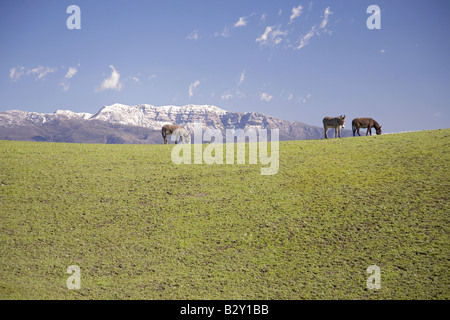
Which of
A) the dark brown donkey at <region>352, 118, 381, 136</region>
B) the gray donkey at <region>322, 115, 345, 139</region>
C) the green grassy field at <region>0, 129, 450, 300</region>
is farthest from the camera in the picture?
the dark brown donkey at <region>352, 118, 381, 136</region>

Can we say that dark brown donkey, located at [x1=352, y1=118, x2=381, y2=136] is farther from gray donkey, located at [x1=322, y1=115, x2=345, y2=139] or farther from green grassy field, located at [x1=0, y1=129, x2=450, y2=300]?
green grassy field, located at [x1=0, y1=129, x2=450, y2=300]

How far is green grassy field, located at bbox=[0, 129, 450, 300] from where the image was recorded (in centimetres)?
1484

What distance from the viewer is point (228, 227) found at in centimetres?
1961

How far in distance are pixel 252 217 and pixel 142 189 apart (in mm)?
8912

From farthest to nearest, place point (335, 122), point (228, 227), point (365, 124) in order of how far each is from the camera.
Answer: point (365, 124)
point (335, 122)
point (228, 227)

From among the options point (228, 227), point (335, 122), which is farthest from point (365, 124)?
point (228, 227)

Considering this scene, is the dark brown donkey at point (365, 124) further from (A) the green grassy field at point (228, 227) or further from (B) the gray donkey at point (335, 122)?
(A) the green grassy field at point (228, 227)

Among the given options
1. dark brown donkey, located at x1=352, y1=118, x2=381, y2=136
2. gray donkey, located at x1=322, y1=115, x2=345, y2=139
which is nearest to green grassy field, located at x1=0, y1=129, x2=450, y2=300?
gray donkey, located at x1=322, y1=115, x2=345, y2=139

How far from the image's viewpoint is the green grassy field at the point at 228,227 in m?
14.8

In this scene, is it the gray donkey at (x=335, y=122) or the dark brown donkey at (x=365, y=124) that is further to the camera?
the dark brown donkey at (x=365, y=124)

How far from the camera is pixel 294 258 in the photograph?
658 inches

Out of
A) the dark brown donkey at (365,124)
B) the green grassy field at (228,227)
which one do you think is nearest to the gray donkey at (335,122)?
the dark brown donkey at (365,124)

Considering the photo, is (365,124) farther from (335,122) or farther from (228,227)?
(228,227)

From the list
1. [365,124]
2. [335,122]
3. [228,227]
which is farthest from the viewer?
[365,124]
